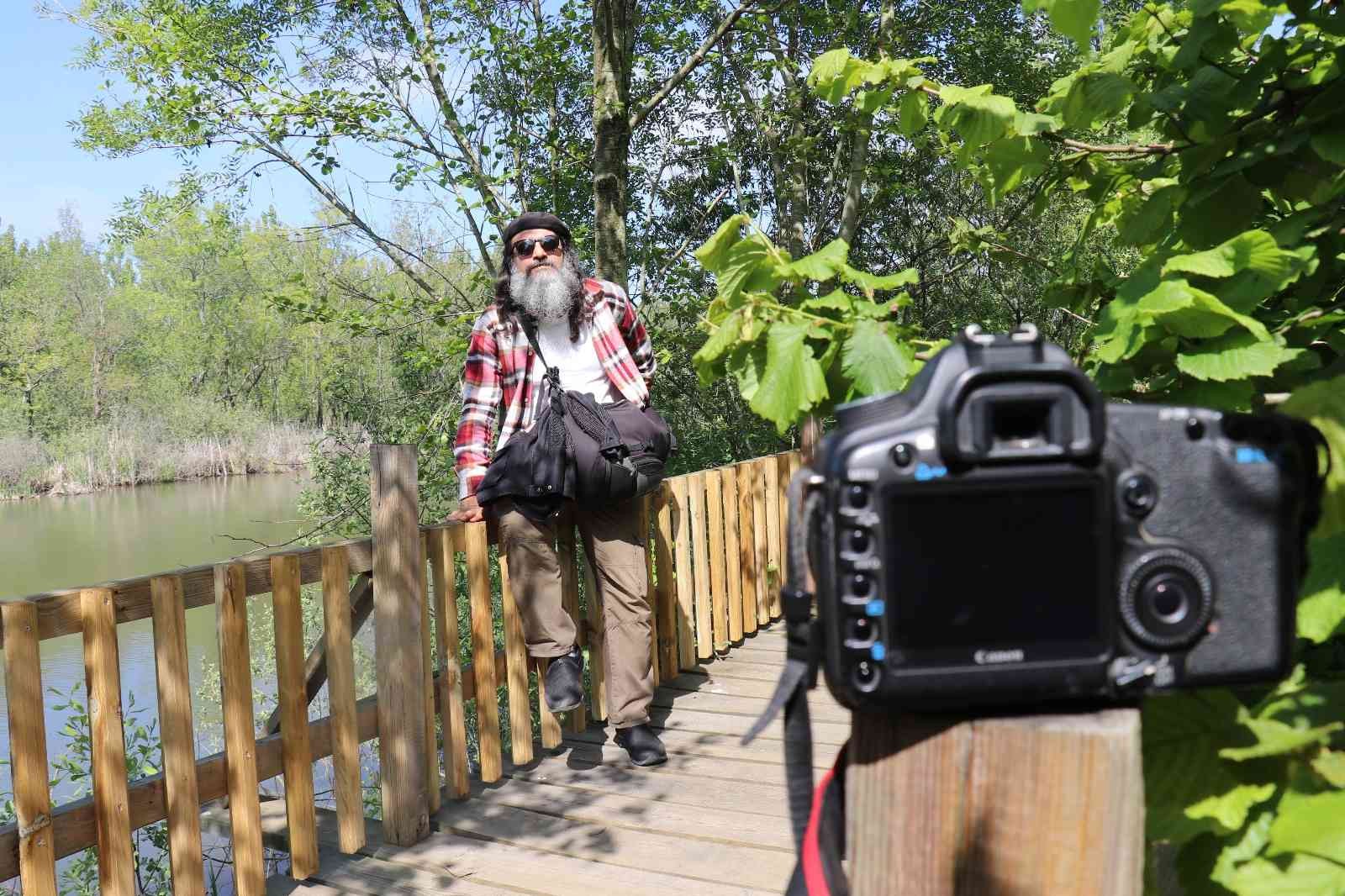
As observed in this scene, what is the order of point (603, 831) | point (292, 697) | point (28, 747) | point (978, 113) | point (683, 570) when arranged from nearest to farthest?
point (978, 113)
point (28, 747)
point (292, 697)
point (603, 831)
point (683, 570)

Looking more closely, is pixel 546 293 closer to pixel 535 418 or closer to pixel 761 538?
pixel 535 418

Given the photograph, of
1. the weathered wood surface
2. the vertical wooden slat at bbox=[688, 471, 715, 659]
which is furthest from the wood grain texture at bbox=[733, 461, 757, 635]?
the weathered wood surface

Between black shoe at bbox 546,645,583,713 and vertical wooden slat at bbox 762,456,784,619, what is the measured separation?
7.47ft

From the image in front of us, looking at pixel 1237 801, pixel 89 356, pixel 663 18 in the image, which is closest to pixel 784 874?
pixel 1237 801

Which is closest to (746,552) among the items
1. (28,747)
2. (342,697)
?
(342,697)

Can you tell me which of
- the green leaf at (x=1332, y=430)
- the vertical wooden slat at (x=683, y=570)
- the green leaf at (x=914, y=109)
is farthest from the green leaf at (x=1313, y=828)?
the vertical wooden slat at (x=683, y=570)

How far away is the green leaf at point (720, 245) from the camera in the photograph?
4.95ft

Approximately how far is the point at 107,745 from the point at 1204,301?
2.63 m

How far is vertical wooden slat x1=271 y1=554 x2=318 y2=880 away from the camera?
3.04 m

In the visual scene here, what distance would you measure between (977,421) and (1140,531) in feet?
0.58

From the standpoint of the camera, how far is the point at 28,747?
8.13 feet

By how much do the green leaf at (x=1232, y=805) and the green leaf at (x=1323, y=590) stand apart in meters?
0.16

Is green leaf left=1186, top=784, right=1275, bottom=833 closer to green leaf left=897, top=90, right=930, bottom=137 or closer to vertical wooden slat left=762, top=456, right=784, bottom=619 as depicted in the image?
green leaf left=897, top=90, right=930, bottom=137

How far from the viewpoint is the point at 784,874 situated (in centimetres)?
295
